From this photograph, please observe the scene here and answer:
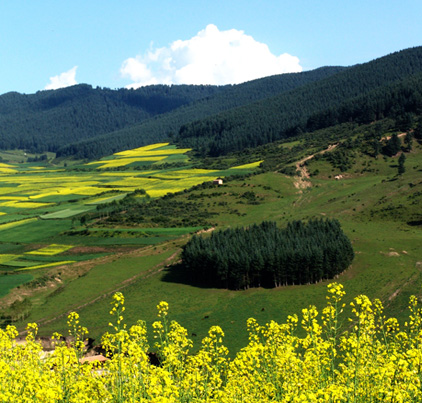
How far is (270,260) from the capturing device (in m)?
93.4

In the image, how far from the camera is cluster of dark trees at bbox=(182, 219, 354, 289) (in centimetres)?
9350

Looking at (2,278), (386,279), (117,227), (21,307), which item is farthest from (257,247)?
(117,227)

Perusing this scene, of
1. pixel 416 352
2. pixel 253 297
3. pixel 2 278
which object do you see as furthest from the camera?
pixel 2 278

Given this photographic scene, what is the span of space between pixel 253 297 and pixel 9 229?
88673 millimetres

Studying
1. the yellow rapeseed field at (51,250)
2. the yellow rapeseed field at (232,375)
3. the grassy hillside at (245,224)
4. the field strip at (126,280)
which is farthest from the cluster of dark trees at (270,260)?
the yellow rapeseed field at (232,375)

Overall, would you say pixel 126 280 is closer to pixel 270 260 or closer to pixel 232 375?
pixel 270 260

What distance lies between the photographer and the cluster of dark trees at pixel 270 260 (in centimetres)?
→ 9350

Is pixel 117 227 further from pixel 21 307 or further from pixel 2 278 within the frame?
pixel 21 307

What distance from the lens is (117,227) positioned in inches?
5763

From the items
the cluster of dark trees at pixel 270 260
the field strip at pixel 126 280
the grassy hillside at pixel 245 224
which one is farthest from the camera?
the cluster of dark trees at pixel 270 260

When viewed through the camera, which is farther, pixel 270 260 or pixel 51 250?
pixel 51 250

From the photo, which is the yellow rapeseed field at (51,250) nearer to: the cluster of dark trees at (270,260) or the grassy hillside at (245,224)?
the grassy hillside at (245,224)

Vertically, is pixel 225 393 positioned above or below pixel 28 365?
below

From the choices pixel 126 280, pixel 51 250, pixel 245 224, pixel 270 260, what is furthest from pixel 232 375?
pixel 245 224
